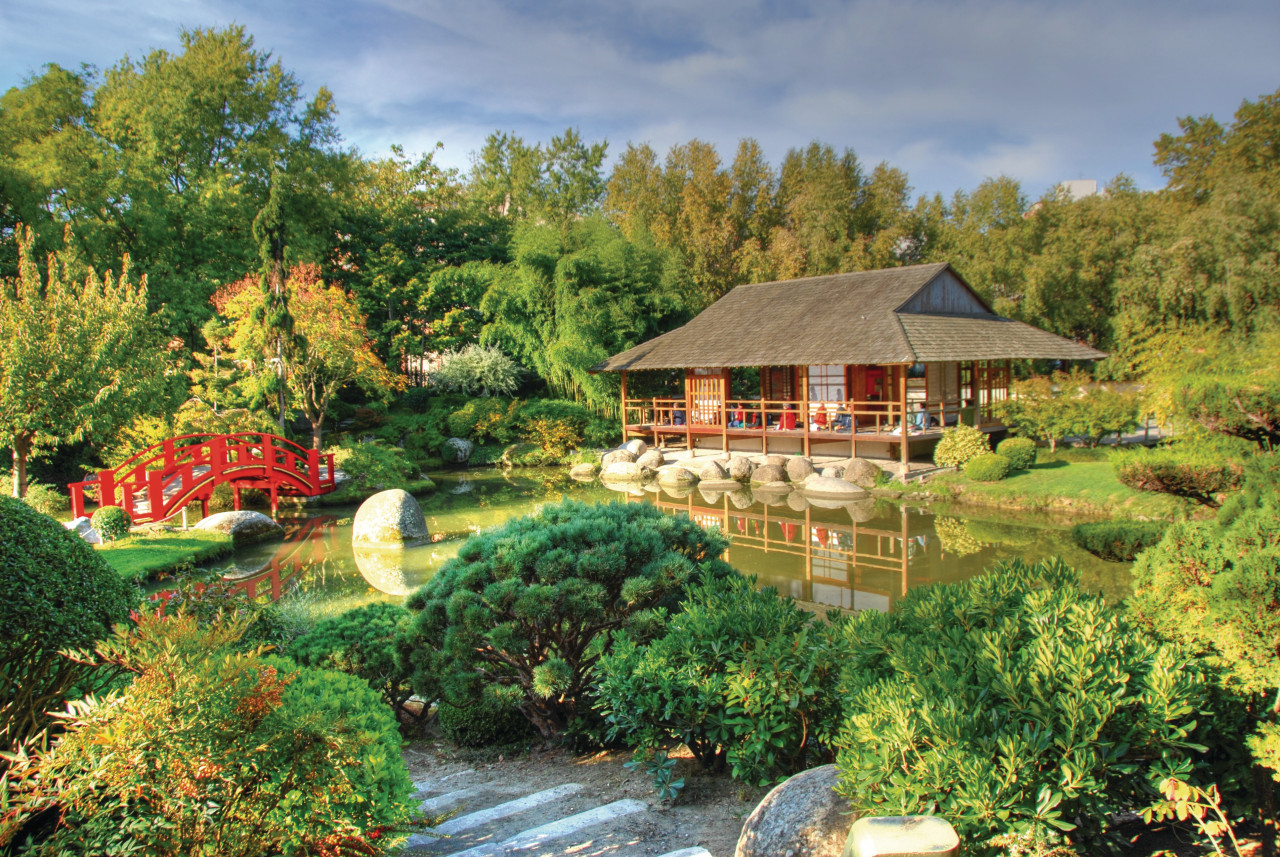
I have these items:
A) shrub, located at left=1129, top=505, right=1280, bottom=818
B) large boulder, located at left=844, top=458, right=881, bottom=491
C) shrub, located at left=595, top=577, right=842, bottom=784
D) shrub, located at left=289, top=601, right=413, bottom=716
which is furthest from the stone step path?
large boulder, located at left=844, top=458, right=881, bottom=491

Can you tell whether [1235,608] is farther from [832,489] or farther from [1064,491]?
[832,489]

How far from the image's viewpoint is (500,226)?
31.4m

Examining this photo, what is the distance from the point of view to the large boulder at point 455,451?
23.8m

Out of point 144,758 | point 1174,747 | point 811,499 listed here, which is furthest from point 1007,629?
point 811,499

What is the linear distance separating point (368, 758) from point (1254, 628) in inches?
127

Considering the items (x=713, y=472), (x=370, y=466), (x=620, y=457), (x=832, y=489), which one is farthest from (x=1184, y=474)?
(x=370, y=466)

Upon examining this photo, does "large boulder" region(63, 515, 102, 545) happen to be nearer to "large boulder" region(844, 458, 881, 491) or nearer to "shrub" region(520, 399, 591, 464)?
"shrub" region(520, 399, 591, 464)

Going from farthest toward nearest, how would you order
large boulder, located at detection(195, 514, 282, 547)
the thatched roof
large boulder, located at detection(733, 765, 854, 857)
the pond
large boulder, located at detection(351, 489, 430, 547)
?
the thatched roof
large boulder, located at detection(195, 514, 282, 547)
large boulder, located at detection(351, 489, 430, 547)
the pond
large boulder, located at detection(733, 765, 854, 857)

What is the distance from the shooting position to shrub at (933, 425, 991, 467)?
54.6 ft

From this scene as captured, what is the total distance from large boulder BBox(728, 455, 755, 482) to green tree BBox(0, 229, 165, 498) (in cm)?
1252

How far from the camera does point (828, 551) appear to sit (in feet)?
39.1

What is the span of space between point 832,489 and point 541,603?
12959 millimetres

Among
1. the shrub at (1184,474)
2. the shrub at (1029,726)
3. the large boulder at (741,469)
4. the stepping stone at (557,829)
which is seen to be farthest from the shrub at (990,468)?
the stepping stone at (557,829)

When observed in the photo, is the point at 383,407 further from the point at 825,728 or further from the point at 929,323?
the point at 825,728
